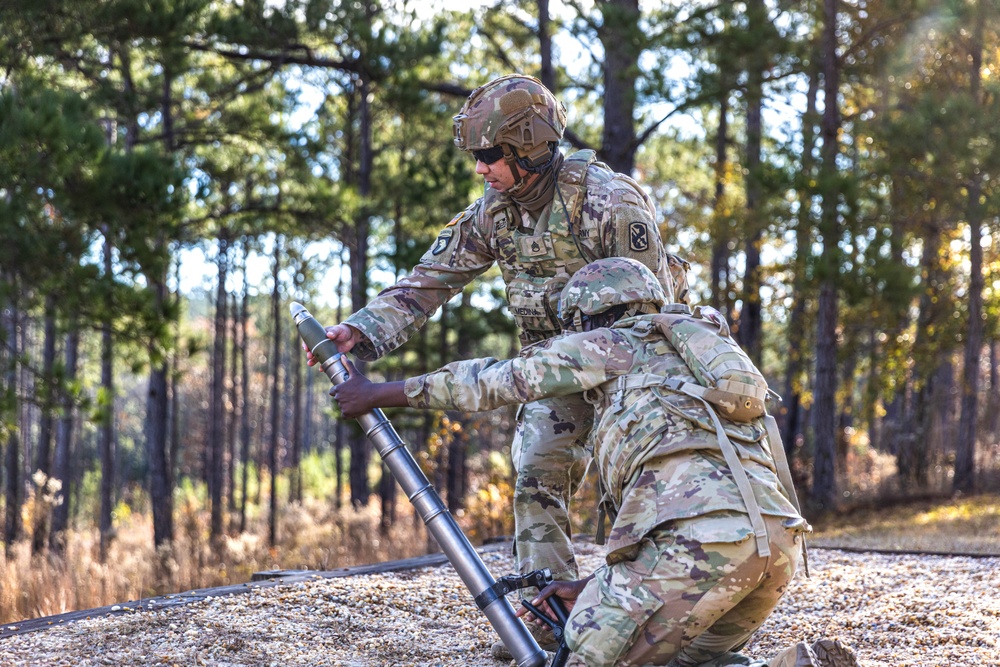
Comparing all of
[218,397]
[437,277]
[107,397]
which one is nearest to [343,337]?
[437,277]

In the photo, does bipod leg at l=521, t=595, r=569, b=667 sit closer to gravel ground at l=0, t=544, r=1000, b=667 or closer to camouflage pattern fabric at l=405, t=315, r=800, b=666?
camouflage pattern fabric at l=405, t=315, r=800, b=666

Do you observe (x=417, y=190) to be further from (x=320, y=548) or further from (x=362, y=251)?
(x=320, y=548)

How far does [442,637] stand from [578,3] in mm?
8738

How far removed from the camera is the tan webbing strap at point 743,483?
8.88 feet

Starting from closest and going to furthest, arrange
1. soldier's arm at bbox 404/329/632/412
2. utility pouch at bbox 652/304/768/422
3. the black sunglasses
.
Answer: utility pouch at bbox 652/304/768/422 < soldier's arm at bbox 404/329/632/412 < the black sunglasses

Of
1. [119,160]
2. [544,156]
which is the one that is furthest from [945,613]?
[119,160]

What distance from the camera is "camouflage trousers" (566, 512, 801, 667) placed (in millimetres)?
2713

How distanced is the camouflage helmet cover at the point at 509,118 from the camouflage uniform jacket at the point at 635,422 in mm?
975

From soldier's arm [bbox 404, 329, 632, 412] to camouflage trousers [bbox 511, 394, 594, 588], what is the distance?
0.72 m

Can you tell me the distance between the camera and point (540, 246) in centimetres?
396

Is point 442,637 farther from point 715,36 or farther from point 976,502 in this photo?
point 976,502

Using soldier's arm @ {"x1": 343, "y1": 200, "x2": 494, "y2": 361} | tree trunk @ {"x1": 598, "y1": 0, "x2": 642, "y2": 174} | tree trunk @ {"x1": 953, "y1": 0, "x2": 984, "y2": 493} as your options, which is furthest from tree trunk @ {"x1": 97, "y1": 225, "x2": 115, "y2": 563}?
tree trunk @ {"x1": 953, "y1": 0, "x2": 984, "y2": 493}

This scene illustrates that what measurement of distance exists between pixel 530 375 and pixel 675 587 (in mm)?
777

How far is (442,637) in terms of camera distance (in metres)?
4.59
